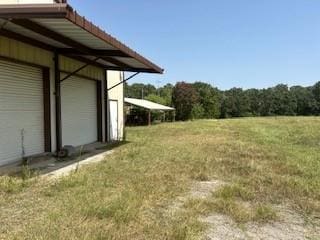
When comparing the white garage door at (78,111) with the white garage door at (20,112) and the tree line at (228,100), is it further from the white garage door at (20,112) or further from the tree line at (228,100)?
the tree line at (228,100)

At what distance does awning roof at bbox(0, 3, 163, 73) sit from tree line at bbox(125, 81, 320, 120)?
5150 centimetres

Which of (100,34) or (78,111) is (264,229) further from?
(78,111)

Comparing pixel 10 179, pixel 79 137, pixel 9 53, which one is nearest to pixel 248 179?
pixel 10 179

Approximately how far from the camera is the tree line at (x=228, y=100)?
67.0m

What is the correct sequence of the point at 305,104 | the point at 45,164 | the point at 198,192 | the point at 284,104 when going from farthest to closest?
1. the point at 305,104
2. the point at 284,104
3. the point at 45,164
4. the point at 198,192

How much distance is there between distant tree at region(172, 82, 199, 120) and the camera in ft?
217

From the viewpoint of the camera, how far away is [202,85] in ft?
259

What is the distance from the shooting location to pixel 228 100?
84.9 m

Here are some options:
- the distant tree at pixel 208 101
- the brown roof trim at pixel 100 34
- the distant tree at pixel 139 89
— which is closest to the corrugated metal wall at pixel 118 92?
the brown roof trim at pixel 100 34

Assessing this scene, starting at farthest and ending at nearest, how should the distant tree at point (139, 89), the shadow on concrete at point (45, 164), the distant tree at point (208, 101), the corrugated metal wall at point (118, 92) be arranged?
1. the distant tree at point (139, 89)
2. the distant tree at point (208, 101)
3. the corrugated metal wall at point (118, 92)
4. the shadow on concrete at point (45, 164)

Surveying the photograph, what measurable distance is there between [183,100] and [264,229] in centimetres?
6153

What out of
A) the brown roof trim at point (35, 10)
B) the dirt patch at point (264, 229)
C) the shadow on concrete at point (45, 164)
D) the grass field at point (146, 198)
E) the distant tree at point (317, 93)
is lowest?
the dirt patch at point (264, 229)

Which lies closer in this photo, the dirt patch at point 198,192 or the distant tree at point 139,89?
the dirt patch at point 198,192

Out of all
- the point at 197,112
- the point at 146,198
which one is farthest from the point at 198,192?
the point at 197,112
